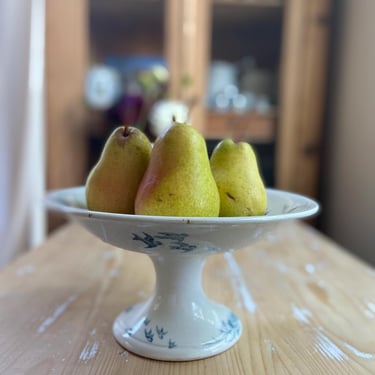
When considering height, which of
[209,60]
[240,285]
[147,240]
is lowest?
[240,285]

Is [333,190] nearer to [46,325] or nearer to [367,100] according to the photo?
[367,100]

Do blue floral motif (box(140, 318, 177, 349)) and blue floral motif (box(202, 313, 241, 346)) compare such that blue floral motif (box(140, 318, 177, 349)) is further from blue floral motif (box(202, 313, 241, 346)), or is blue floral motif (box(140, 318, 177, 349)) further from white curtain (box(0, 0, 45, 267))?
white curtain (box(0, 0, 45, 267))

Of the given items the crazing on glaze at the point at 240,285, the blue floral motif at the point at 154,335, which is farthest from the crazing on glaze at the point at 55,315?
the crazing on glaze at the point at 240,285

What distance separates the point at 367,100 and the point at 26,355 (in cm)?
98

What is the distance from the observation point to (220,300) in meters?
0.55

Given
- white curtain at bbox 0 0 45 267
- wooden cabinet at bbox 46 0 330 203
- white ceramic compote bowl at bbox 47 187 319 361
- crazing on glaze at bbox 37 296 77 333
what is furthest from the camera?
wooden cabinet at bbox 46 0 330 203

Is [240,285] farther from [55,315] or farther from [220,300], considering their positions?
[55,315]

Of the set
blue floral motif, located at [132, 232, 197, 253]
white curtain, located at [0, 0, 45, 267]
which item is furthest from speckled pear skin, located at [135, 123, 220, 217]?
white curtain, located at [0, 0, 45, 267]

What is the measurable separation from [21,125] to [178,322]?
35.4 inches

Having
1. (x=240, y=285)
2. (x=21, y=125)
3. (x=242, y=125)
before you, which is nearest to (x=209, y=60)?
(x=242, y=125)

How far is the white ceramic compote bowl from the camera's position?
1.09 feet

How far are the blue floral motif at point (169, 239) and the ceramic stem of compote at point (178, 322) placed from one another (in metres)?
0.03

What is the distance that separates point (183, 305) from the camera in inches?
16.8

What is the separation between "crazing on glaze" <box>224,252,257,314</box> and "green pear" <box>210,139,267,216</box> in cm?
18
